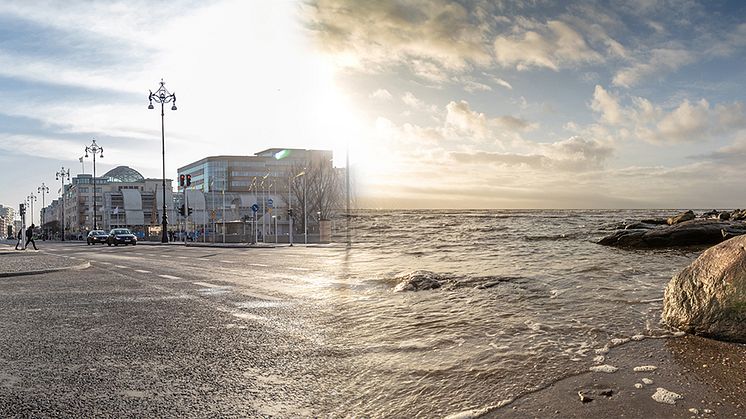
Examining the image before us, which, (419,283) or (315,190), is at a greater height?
(315,190)

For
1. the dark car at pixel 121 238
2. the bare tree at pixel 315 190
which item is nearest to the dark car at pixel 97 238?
the dark car at pixel 121 238

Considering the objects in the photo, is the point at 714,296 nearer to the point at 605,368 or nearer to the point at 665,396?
the point at 605,368

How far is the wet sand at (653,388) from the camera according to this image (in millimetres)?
4109

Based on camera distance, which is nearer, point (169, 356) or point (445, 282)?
point (169, 356)

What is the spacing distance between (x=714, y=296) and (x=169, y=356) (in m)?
6.06

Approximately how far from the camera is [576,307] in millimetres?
8992

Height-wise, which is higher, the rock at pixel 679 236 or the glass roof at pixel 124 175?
the glass roof at pixel 124 175

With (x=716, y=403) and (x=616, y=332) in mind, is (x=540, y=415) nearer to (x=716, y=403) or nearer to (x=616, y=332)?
(x=716, y=403)

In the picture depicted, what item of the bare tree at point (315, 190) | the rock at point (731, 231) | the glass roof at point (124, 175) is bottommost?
the rock at point (731, 231)

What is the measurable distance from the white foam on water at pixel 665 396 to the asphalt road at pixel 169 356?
8.00 ft

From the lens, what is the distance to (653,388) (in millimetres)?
4625

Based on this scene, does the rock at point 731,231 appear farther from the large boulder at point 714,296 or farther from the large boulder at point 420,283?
the large boulder at point 714,296

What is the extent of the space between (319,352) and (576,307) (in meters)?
4.63

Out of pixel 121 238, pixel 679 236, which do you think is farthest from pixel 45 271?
pixel 121 238
